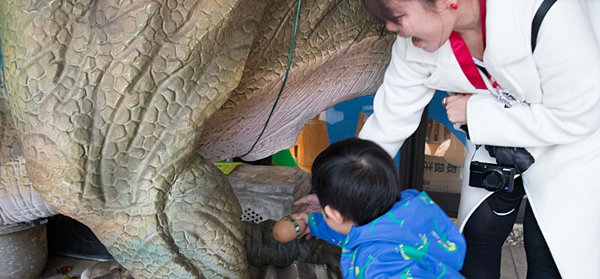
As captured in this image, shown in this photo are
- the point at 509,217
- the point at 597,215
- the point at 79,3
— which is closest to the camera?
the point at 79,3

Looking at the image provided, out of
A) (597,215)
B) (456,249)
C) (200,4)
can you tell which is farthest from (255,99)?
(597,215)

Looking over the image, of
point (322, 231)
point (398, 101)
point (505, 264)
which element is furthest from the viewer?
point (505, 264)

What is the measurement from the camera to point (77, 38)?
0.55 metres

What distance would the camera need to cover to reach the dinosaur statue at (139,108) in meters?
0.55

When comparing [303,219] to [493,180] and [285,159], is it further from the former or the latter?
[285,159]

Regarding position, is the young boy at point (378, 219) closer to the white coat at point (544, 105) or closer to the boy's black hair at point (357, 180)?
the boy's black hair at point (357, 180)

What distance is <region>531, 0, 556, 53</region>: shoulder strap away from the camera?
58 cm

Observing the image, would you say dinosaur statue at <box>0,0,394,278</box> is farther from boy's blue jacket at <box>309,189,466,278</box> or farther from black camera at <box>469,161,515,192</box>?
black camera at <box>469,161,515,192</box>

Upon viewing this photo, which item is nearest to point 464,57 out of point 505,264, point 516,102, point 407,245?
point 516,102

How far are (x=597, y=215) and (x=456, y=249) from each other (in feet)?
0.82

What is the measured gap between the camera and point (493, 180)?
767 mm

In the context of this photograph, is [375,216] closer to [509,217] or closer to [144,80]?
[509,217]

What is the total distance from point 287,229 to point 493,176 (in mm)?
465

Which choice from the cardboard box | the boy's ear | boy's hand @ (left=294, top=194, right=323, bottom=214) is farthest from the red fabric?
the cardboard box
